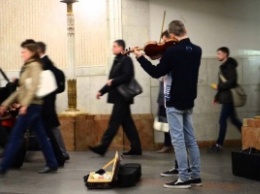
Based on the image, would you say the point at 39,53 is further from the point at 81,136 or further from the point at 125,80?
the point at 81,136

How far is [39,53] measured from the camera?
8.02m

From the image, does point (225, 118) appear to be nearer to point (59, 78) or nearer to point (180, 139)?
point (59, 78)

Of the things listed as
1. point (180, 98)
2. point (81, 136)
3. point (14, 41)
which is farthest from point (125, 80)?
point (14, 41)

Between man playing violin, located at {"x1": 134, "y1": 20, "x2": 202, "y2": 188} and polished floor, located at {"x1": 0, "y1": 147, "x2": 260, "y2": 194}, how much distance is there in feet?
1.23

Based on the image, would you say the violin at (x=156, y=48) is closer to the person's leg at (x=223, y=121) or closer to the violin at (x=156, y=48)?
the violin at (x=156, y=48)

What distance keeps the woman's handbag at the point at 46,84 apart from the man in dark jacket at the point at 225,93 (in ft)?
11.5

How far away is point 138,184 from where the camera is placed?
7.07 m

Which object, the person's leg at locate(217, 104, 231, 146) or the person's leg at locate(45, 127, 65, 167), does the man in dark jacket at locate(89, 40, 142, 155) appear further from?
the person's leg at locate(217, 104, 231, 146)

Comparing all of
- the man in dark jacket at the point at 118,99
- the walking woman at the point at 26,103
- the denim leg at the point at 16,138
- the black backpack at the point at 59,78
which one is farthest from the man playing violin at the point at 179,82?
the man in dark jacket at the point at 118,99

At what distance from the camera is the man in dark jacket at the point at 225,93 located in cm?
1021

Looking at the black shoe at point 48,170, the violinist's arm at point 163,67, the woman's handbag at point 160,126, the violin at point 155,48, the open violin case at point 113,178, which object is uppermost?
the violin at point 155,48

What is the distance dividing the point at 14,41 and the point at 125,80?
13.6 feet

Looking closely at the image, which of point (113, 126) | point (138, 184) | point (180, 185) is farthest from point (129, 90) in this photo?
point (180, 185)

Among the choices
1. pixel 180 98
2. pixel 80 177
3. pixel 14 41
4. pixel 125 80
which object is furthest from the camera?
pixel 14 41
